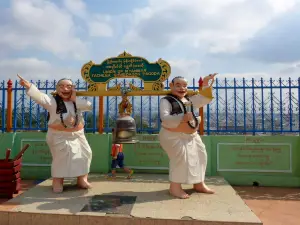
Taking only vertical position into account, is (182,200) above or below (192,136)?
below

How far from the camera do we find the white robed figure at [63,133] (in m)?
4.07

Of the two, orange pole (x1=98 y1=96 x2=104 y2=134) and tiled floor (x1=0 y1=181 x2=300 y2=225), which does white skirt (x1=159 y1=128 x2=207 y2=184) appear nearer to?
tiled floor (x1=0 y1=181 x2=300 y2=225)

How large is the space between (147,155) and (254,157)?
219cm

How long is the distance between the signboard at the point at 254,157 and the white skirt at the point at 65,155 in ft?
9.53

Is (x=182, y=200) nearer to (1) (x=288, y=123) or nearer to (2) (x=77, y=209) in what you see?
(2) (x=77, y=209)

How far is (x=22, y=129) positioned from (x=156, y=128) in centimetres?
302

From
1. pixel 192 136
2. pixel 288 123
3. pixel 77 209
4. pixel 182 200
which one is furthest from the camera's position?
pixel 288 123

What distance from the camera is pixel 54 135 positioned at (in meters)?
4.14

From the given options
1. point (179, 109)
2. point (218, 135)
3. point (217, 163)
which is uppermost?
point (179, 109)

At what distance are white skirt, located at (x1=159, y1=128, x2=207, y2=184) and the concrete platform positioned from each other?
0.29 metres

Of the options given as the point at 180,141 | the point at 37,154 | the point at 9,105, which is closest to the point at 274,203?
the point at 180,141

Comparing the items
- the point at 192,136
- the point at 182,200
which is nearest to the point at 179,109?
the point at 192,136

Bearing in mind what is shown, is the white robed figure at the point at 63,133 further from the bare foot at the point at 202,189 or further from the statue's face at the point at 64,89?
the bare foot at the point at 202,189

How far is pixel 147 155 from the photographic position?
573 centimetres
